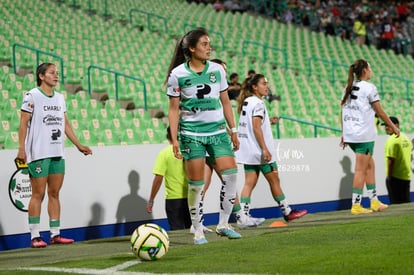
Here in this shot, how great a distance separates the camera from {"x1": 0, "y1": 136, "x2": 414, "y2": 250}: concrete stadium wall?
10.2 m

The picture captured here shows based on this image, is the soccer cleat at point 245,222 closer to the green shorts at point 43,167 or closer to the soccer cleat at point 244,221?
the soccer cleat at point 244,221

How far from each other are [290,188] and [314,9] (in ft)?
67.6

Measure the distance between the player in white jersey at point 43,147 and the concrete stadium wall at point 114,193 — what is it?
615 mm

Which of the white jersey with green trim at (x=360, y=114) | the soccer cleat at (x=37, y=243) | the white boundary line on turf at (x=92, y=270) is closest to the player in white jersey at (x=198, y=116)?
the white boundary line on turf at (x=92, y=270)

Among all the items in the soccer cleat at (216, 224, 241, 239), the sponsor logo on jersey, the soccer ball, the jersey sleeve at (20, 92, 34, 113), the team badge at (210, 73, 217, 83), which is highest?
the team badge at (210, 73, 217, 83)

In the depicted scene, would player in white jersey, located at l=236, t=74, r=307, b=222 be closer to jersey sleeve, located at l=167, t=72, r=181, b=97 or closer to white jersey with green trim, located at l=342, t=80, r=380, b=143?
white jersey with green trim, located at l=342, t=80, r=380, b=143

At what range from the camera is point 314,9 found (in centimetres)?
3347

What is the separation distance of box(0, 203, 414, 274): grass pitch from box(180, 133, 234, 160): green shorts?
2.71 feet

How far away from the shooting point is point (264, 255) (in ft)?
23.4

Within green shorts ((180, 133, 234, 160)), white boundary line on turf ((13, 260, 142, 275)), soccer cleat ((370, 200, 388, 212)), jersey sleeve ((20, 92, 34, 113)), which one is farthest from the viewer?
soccer cleat ((370, 200, 388, 212))

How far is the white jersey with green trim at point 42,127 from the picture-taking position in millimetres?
9648

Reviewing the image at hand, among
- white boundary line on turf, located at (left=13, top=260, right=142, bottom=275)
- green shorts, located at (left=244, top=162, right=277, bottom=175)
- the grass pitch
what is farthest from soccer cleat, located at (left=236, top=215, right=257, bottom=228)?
white boundary line on turf, located at (left=13, top=260, right=142, bottom=275)

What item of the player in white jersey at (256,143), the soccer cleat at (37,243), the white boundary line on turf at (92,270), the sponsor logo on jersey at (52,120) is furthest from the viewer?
the player in white jersey at (256,143)

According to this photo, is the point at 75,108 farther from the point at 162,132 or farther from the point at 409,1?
the point at 409,1
